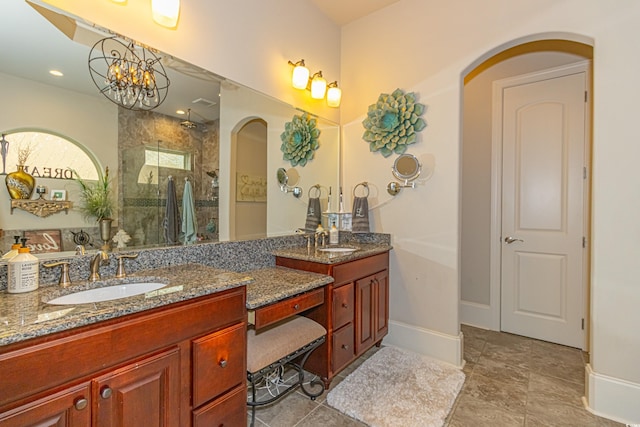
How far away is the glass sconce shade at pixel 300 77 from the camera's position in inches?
93.5

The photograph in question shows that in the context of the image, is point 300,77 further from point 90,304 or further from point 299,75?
point 90,304

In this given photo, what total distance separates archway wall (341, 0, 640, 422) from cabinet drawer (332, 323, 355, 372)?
2.29 ft

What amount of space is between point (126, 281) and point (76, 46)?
109cm

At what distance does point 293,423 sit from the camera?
170 centimetres

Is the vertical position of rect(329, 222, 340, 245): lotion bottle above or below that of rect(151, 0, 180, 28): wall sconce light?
below

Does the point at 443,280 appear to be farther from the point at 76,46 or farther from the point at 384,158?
the point at 76,46

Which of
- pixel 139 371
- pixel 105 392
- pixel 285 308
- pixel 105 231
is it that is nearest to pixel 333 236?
pixel 285 308

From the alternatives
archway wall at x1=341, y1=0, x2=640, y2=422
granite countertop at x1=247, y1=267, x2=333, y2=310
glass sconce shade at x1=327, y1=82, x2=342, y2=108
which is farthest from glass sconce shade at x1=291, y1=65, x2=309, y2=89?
→ granite countertop at x1=247, y1=267, x2=333, y2=310

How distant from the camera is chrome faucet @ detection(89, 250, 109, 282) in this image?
4.31 ft

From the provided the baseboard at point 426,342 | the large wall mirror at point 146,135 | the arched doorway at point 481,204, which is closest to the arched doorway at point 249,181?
the large wall mirror at point 146,135

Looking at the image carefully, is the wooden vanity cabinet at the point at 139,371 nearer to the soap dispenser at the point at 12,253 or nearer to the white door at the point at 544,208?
the soap dispenser at the point at 12,253

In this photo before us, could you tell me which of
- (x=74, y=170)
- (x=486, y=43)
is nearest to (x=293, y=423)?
(x=74, y=170)

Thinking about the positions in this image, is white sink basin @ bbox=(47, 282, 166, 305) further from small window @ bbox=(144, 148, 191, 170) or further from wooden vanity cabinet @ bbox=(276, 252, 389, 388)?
wooden vanity cabinet @ bbox=(276, 252, 389, 388)

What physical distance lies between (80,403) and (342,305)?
1413 millimetres
